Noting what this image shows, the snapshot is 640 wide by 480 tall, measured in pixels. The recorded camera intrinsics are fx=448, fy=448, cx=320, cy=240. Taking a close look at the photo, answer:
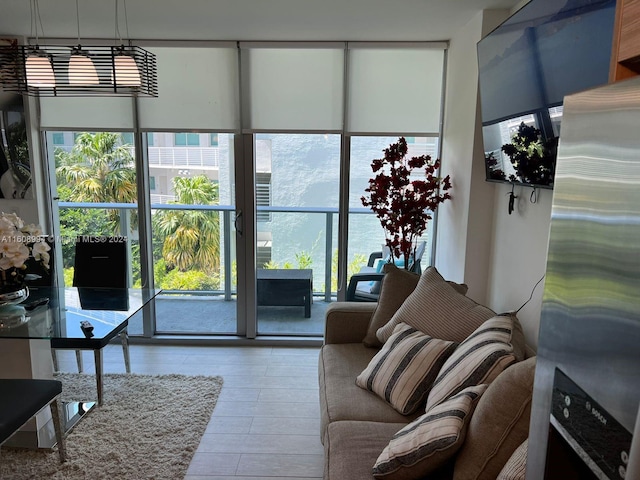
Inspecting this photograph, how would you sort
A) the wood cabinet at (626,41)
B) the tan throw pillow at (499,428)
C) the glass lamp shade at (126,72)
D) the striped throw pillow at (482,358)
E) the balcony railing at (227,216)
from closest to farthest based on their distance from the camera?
the wood cabinet at (626,41) < the tan throw pillow at (499,428) < the striped throw pillow at (482,358) < the glass lamp shade at (126,72) < the balcony railing at (227,216)

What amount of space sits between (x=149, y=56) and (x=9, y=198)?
2.25 m

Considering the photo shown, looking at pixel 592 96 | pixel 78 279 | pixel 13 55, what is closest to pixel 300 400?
pixel 78 279

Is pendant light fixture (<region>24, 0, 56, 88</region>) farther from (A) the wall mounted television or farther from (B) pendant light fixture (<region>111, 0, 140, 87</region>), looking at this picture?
(A) the wall mounted television

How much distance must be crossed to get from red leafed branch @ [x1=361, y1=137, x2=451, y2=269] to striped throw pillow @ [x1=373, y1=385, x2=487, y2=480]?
74.4 inches

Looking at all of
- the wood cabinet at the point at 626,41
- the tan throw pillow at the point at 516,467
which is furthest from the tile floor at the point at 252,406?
the wood cabinet at the point at 626,41

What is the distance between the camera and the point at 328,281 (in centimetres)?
406

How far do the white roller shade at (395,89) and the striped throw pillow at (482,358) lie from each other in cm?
212

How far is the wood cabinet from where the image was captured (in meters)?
0.79

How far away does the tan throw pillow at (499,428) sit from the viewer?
4.66ft

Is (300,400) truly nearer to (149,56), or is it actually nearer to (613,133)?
(149,56)

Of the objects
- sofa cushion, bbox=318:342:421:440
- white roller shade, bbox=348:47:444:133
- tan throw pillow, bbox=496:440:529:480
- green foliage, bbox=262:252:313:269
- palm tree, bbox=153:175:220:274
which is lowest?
sofa cushion, bbox=318:342:421:440

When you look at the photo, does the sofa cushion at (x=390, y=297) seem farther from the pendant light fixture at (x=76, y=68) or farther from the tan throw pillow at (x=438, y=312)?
the pendant light fixture at (x=76, y=68)

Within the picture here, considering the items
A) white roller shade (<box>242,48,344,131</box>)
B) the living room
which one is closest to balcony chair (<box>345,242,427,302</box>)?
the living room

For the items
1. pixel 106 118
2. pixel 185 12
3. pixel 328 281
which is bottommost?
pixel 328 281
